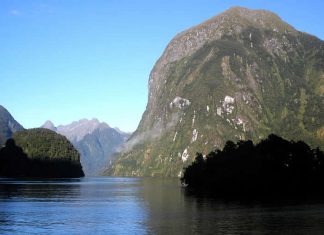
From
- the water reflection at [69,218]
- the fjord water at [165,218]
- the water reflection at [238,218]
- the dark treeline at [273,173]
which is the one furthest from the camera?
the dark treeline at [273,173]

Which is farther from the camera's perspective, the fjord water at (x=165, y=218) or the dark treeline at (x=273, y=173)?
the dark treeline at (x=273, y=173)

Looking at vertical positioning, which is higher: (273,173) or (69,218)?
(273,173)

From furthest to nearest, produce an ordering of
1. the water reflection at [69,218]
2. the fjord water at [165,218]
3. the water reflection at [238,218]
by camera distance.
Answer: the water reflection at [69,218], the fjord water at [165,218], the water reflection at [238,218]

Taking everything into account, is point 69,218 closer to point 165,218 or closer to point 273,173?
point 165,218

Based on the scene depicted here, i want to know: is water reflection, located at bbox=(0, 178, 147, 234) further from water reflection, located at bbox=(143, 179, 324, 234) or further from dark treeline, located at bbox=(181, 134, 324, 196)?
dark treeline, located at bbox=(181, 134, 324, 196)

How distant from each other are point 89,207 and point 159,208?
63.4 feet

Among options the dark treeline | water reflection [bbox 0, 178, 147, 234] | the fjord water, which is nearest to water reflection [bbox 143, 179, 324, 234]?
the fjord water

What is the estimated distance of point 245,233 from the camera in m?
79.1

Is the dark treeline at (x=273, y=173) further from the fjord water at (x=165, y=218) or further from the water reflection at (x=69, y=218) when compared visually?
the water reflection at (x=69, y=218)

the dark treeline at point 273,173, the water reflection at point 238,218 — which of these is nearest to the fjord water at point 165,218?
the water reflection at point 238,218

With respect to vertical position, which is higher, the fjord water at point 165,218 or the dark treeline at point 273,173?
the dark treeline at point 273,173

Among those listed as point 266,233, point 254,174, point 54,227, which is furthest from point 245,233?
point 254,174

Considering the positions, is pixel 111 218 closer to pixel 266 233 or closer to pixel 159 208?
pixel 159 208

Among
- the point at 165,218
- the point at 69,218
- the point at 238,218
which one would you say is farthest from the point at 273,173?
the point at 69,218
